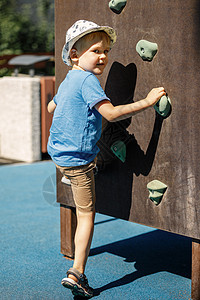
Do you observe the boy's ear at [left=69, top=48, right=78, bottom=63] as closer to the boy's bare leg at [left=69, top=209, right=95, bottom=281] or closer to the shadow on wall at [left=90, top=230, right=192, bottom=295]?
the boy's bare leg at [left=69, top=209, right=95, bottom=281]

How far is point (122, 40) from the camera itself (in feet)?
9.97

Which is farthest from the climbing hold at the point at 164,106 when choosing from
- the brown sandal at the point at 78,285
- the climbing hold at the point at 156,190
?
the brown sandal at the point at 78,285

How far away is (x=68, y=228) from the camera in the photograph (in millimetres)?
3586

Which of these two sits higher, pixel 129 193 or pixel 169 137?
pixel 169 137

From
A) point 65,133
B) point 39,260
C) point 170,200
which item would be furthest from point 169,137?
point 39,260

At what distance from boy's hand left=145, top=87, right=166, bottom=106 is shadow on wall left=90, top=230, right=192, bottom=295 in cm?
118

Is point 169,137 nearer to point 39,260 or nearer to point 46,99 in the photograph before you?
point 39,260

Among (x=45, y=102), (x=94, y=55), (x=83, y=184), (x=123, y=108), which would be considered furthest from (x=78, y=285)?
(x=45, y=102)

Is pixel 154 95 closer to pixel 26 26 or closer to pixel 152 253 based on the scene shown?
pixel 152 253

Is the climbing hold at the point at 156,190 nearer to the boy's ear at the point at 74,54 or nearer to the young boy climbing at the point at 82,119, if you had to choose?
the young boy climbing at the point at 82,119

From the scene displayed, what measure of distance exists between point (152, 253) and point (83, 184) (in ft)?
3.76

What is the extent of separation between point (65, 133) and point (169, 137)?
59 cm

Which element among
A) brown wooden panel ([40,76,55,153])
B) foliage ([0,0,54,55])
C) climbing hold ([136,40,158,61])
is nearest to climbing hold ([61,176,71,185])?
climbing hold ([136,40,158,61])

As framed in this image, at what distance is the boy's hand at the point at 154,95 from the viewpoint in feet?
8.91
